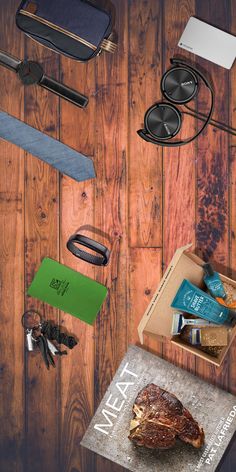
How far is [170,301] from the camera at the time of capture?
95.0 inches

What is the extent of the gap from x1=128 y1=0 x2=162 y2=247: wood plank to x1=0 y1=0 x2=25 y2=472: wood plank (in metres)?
0.47

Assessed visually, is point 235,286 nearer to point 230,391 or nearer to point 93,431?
point 230,391

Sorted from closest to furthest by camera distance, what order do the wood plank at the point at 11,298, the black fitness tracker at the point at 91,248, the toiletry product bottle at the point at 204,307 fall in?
1. the toiletry product bottle at the point at 204,307
2. the black fitness tracker at the point at 91,248
3. the wood plank at the point at 11,298

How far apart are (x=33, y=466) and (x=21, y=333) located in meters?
0.56

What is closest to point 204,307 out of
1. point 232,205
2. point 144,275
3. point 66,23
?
point 144,275

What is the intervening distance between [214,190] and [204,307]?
1.61ft

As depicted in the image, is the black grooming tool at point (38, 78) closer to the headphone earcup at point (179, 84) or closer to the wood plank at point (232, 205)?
the headphone earcup at point (179, 84)

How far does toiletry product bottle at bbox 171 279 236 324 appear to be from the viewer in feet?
7.76

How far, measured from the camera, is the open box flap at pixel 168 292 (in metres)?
2.38

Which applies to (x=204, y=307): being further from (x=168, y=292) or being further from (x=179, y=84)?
(x=179, y=84)

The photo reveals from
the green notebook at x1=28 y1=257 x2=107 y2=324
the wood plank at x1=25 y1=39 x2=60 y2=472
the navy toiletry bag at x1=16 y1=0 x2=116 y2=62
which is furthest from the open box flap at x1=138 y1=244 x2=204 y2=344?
the navy toiletry bag at x1=16 y1=0 x2=116 y2=62

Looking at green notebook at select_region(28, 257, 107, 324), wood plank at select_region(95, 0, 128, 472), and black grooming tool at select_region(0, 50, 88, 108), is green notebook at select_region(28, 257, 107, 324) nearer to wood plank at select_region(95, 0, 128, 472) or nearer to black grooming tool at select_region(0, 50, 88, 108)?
wood plank at select_region(95, 0, 128, 472)

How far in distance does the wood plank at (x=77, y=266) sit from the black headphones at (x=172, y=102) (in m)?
0.25

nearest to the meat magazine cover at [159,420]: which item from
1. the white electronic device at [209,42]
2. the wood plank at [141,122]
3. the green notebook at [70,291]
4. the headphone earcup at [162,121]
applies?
the green notebook at [70,291]
